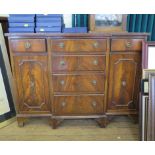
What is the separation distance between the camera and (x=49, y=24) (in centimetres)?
171

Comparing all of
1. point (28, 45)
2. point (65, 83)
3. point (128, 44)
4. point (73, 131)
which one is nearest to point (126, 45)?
point (128, 44)

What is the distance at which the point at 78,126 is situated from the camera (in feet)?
6.70

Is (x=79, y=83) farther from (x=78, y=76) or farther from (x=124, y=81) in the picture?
(x=124, y=81)

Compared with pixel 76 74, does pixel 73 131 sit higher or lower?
lower

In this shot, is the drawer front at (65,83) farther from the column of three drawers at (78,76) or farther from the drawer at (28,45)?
the drawer at (28,45)

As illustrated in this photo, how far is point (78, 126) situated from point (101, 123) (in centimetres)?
26

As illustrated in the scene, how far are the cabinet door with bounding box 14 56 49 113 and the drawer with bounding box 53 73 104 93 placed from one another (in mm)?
130

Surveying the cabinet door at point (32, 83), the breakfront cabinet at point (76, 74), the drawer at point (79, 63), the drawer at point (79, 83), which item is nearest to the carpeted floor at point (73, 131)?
the breakfront cabinet at point (76, 74)

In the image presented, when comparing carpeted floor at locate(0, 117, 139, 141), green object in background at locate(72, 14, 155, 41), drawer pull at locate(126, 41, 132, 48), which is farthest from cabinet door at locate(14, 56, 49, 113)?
drawer pull at locate(126, 41, 132, 48)

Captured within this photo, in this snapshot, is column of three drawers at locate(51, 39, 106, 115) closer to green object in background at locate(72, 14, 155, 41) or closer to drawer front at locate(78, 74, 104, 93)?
drawer front at locate(78, 74, 104, 93)

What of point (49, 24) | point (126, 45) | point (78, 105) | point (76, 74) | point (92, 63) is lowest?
point (78, 105)

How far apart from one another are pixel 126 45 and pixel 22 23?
992mm
